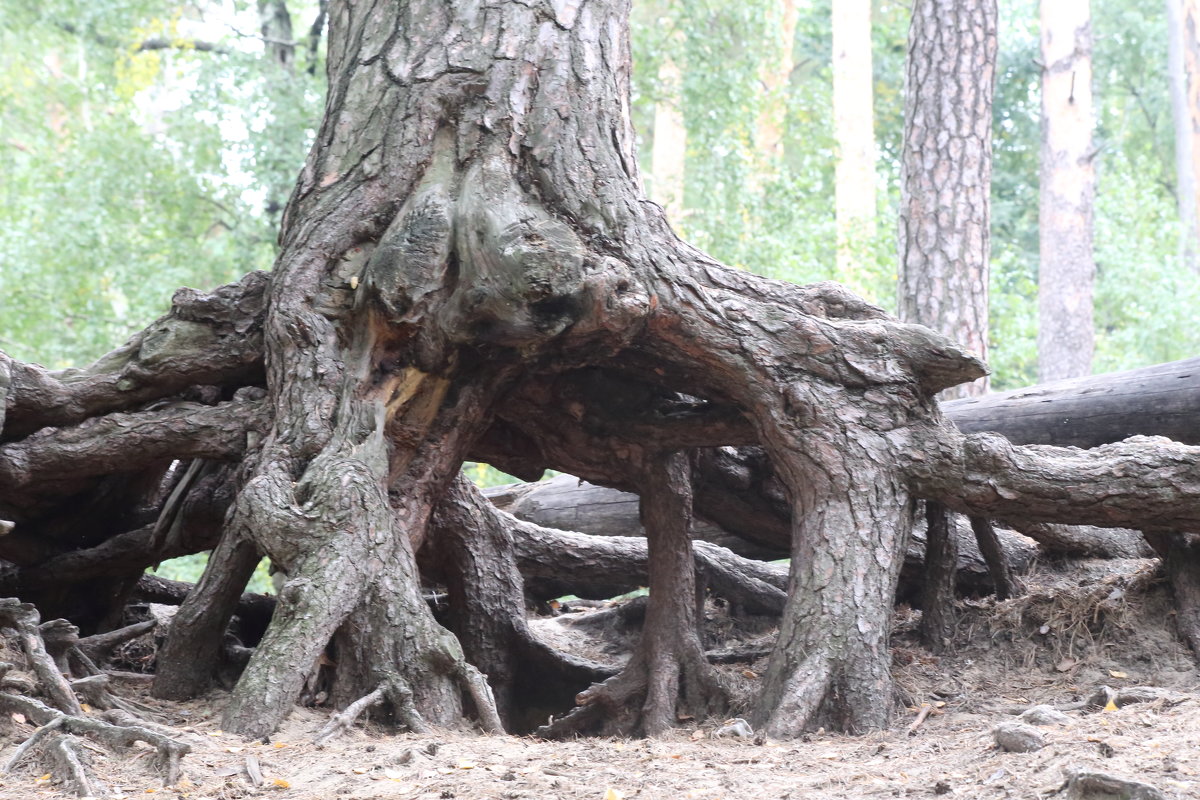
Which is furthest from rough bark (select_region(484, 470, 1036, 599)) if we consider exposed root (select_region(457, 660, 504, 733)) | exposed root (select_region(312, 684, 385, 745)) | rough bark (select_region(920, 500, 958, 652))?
exposed root (select_region(312, 684, 385, 745))

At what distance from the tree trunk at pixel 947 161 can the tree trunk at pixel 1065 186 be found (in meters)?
8.03

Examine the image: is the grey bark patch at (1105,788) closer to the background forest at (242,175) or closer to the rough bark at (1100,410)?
the rough bark at (1100,410)

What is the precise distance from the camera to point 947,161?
977 centimetres

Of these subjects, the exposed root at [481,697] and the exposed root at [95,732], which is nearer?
the exposed root at [95,732]

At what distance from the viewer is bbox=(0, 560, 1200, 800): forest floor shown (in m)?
3.23

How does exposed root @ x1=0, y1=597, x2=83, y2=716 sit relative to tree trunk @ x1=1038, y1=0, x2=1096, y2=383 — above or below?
below

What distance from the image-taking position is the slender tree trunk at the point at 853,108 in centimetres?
1856

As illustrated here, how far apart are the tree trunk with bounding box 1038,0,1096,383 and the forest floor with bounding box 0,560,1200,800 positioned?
12670mm

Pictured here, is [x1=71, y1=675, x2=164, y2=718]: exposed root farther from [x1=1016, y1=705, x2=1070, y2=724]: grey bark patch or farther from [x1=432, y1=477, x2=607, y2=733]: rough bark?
[x1=1016, y1=705, x2=1070, y2=724]: grey bark patch

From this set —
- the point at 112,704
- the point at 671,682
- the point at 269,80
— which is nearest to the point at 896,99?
the point at 269,80

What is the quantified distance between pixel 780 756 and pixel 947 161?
700 centimetres

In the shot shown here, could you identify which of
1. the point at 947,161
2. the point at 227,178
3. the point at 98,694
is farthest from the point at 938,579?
the point at 227,178

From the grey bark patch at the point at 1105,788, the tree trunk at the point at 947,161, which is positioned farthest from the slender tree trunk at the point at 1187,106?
the grey bark patch at the point at 1105,788

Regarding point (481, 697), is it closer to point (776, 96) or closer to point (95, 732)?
point (95, 732)
